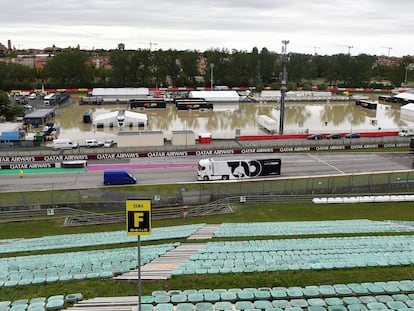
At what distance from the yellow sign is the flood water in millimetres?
44029

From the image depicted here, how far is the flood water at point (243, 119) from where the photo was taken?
2579 inches

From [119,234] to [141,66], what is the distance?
107m

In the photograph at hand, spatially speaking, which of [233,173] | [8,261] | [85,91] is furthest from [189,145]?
[85,91]

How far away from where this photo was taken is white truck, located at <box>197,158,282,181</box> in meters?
37.0

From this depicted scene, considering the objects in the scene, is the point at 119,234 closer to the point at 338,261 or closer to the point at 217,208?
the point at 217,208

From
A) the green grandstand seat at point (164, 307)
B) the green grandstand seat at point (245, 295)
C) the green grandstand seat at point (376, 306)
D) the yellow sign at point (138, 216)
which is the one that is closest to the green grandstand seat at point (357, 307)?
the green grandstand seat at point (376, 306)

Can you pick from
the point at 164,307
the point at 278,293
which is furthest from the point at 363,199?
the point at 164,307

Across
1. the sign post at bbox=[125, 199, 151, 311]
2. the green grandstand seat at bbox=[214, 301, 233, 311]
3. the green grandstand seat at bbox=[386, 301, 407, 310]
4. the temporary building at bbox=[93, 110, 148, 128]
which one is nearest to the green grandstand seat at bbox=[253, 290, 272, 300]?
the green grandstand seat at bbox=[214, 301, 233, 311]

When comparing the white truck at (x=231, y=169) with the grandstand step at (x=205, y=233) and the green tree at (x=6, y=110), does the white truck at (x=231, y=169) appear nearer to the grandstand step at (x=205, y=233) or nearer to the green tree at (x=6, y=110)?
the grandstand step at (x=205, y=233)

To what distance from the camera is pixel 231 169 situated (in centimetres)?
3734

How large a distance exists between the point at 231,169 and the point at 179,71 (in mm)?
98411

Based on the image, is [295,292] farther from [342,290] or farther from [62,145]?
[62,145]

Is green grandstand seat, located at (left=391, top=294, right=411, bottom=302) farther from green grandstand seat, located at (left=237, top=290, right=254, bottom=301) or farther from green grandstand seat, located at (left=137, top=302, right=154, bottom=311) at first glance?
green grandstand seat, located at (left=137, top=302, right=154, bottom=311)

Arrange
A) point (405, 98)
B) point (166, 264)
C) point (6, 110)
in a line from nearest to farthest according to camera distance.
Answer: point (166, 264), point (6, 110), point (405, 98)
